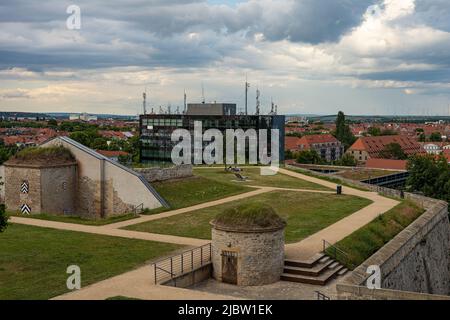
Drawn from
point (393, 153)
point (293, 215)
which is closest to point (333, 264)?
point (293, 215)

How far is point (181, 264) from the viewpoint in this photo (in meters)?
19.5

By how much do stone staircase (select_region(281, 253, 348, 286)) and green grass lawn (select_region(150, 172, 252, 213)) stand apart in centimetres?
1288

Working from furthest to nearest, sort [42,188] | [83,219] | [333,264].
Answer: [42,188] < [83,219] < [333,264]

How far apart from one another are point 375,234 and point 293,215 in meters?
5.24

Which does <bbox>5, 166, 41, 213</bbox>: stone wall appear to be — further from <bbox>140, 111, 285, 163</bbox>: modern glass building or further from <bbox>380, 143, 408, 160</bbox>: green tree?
<bbox>380, 143, 408, 160</bbox>: green tree

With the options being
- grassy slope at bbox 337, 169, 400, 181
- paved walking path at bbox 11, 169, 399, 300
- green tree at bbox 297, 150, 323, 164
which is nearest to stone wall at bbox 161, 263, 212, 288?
paved walking path at bbox 11, 169, 399, 300

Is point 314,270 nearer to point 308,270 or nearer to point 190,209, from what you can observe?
point 308,270

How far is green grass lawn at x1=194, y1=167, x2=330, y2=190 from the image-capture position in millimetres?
41978

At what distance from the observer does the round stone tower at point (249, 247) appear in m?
19.0

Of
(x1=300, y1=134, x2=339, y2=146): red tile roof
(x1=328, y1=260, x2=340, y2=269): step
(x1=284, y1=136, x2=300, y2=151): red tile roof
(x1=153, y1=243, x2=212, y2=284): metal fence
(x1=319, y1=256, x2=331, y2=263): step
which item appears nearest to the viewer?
(x1=153, y1=243, x2=212, y2=284): metal fence

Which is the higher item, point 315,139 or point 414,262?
point 315,139

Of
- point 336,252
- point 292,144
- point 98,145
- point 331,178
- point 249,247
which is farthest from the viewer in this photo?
point 292,144

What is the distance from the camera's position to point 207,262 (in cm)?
2017
